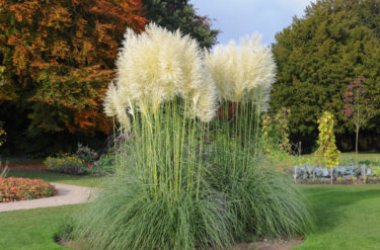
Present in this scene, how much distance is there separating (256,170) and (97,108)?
12314 millimetres

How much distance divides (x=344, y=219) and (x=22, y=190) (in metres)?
6.24

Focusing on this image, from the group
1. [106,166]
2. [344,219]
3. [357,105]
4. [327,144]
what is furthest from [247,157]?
[357,105]

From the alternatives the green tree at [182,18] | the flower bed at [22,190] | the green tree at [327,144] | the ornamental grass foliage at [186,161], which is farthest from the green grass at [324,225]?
the green tree at [182,18]

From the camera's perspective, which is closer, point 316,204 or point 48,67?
point 316,204

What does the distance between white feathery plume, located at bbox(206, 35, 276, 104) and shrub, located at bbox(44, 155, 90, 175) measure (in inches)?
403

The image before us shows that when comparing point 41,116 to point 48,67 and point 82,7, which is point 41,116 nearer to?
point 48,67

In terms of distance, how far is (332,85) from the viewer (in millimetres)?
28906

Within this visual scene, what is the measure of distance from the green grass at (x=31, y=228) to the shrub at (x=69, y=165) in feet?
24.5

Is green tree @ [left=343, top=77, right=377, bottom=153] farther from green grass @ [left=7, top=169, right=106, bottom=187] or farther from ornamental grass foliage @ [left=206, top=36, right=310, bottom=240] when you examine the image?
ornamental grass foliage @ [left=206, top=36, right=310, bottom=240]

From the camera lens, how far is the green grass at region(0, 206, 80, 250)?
631 centimetres

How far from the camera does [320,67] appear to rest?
29375mm

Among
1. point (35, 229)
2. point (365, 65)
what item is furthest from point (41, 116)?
point (365, 65)

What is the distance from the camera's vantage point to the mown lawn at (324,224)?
6355 millimetres

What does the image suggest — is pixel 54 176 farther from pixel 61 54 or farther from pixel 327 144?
pixel 327 144
